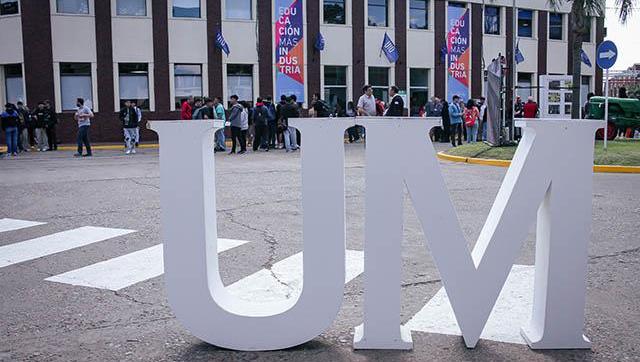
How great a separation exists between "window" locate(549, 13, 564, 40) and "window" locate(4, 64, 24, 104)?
29792mm

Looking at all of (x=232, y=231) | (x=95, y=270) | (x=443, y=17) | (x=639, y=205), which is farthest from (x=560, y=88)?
(x=95, y=270)

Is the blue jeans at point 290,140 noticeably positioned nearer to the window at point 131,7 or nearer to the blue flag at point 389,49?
the window at point 131,7

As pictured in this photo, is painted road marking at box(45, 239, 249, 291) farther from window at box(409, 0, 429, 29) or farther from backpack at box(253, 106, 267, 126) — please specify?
window at box(409, 0, 429, 29)

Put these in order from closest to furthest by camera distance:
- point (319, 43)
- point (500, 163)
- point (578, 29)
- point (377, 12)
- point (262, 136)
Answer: point (500, 163)
point (578, 29)
point (262, 136)
point (319, 43)
point (377, 12)

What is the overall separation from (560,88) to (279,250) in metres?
22.2

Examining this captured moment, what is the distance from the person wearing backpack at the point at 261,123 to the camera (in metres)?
21.9

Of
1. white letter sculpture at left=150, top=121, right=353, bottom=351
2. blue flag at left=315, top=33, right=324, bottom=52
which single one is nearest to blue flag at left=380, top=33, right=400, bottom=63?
blue flag at left=315, top=33, right=324, bottom=52

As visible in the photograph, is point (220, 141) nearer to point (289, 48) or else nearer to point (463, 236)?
point (289, 48)

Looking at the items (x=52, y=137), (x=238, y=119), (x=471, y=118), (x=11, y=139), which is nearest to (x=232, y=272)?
(x=238, y=119)

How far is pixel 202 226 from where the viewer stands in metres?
3.96

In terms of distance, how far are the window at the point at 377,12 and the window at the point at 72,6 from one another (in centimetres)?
1372

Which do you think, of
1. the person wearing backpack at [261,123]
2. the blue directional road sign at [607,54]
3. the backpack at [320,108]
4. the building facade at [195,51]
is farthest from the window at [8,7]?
the blue directional road sign at [607,54]

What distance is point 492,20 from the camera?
37.8m

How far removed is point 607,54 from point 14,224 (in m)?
14.2
